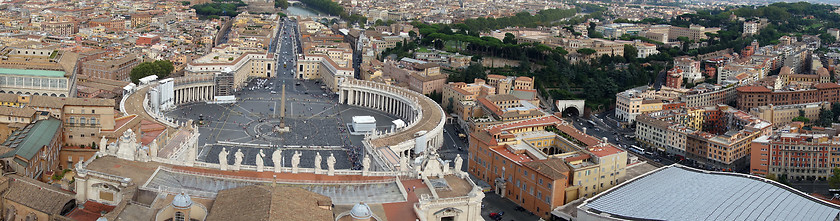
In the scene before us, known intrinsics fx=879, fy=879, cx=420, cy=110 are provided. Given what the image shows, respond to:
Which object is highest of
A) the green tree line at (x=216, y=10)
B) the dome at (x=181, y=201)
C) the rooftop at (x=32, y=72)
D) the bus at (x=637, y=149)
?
the green tree line at (x=216, y=10)

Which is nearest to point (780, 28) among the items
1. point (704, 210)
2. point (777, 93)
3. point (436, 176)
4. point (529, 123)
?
point (777, 93)

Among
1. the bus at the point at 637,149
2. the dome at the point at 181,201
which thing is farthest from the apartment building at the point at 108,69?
the dome at the point at 181,201

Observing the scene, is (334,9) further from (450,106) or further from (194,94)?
(450,106)

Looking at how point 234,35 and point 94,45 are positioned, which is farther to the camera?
point 234,35

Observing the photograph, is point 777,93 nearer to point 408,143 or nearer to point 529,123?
point 529,123

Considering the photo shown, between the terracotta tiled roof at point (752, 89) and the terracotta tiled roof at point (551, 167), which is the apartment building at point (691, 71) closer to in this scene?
the terracotta tiled roof at point (752, 89)

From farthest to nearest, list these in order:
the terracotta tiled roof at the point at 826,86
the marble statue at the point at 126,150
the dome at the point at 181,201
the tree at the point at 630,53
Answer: the tree at the point at 630,53 → the terracotta tiled roof at the point at 826,86 → the marble statue at the point at 126,150 → the dome at the point at 181,201

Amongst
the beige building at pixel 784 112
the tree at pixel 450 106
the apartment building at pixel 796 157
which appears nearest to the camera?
the apartment building at pixel 796 157

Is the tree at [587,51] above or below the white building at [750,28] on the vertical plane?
below
